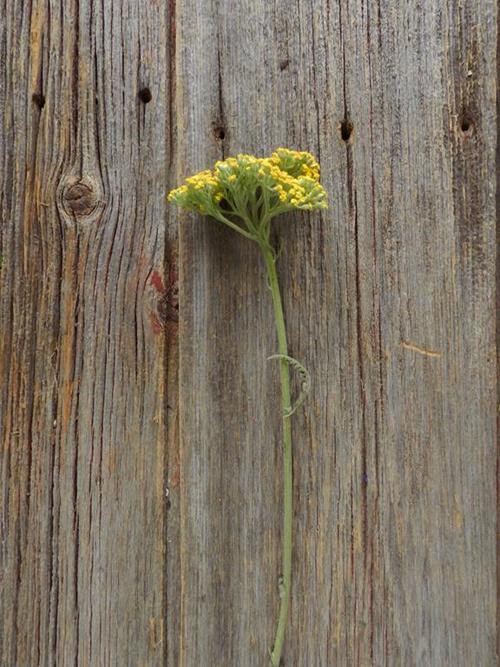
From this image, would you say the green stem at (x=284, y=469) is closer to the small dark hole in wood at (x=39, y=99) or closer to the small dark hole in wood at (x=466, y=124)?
the small dark hole in wood at (x=466, y=124)

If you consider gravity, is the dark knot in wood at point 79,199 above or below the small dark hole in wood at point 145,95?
below

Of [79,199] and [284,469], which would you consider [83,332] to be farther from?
[284,469]

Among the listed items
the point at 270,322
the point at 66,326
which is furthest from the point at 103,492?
the point at 270,322

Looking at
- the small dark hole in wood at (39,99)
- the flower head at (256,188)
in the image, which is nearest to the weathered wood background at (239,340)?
the small dark hole in wood at (39,99)

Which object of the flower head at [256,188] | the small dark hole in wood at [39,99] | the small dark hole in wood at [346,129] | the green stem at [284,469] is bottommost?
the green stem at [284,469]

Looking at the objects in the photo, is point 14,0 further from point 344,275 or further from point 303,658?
point 303,658

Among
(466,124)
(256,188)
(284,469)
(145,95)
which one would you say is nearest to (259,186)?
(256,188)

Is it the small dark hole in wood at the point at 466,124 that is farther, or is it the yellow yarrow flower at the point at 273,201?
the small dark hole in wood at the point at 466,124

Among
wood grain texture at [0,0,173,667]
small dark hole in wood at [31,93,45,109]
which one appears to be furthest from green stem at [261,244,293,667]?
small dark hole in wood at [31,93,45,109]
